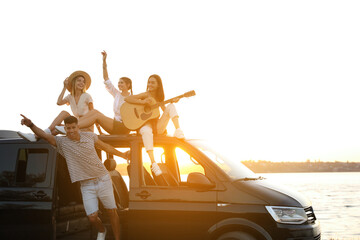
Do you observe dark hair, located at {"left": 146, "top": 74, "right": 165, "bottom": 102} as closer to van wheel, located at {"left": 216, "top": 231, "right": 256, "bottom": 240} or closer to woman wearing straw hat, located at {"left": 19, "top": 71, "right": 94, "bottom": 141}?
woman wearing straw hat, located at {"left": 19, "top": 71, "right": 94, "bottom": 141}

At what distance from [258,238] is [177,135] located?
166 centimetres

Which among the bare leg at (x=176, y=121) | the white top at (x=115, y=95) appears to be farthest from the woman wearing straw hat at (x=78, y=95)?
the bare leg at (x=176, y=121)

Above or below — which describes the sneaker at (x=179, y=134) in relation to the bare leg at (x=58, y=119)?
below

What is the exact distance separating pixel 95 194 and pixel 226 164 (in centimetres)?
174

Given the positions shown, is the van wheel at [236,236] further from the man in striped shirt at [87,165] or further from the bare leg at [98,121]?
the bare leg at [98,121]

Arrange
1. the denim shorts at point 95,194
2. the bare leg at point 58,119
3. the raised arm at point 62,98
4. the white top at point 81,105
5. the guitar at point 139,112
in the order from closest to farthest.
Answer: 1. the denim shorts at point 95,194
2. the guitar at point 139,112
3. the bare leg at point 58,119
4. the white top at point 81,105
5. the raised arm at point 62,98

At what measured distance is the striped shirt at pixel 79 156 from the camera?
19.5 ft

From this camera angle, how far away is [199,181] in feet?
17.7

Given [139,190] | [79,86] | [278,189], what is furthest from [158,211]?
[79,86]

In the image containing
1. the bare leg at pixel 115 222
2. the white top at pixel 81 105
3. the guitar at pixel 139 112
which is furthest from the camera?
the white top at pixel 81 105

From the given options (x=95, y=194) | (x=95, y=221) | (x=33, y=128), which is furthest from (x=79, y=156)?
(x=95, y=221)

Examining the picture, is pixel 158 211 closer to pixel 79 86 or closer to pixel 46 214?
pixel 46 214

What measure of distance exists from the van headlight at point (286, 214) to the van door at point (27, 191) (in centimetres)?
279

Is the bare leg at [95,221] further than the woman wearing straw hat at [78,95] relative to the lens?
No
